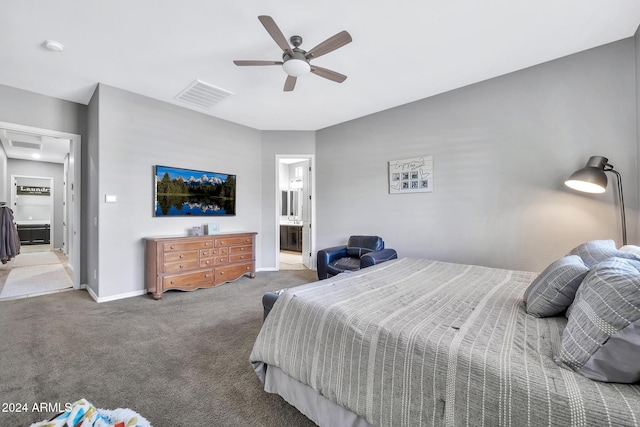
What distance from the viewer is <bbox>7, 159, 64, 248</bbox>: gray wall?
7488 mm

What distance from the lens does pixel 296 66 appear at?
2498mm

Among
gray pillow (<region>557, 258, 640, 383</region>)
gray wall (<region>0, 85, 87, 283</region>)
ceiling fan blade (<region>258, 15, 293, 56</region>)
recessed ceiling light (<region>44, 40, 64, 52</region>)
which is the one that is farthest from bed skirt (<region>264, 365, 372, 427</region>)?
gray wall (<region>0, 85, 87, 283</region>)

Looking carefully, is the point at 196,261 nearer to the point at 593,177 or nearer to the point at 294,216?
the point at 593,177

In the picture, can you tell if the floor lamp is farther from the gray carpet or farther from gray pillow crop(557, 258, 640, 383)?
the gray carpet

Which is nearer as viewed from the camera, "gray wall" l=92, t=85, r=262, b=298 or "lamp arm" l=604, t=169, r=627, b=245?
"lamp arm" l=604, t=169, r=627, b=245

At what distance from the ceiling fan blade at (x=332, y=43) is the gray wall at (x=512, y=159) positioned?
7.02ft

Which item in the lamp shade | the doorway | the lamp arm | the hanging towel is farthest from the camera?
the doorway

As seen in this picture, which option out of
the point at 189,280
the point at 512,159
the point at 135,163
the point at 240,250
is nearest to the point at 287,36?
the point at 135,163

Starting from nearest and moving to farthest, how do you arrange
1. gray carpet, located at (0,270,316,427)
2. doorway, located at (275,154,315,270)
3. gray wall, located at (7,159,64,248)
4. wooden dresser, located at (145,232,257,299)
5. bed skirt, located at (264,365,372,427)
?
bed skirt, located at (264,365,372,427) → gray carpet, located at (0,270,316,427) → wooden dresser, located at (145,232,257,299) → doorway, located at (275,154,315,270) → gray wall, located at (7,159,64,248)

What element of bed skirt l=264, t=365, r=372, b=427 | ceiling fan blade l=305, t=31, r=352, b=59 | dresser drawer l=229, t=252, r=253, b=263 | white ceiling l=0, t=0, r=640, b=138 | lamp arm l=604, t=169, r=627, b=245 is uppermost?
white ceiling l=0, t=0, r=640, b=138

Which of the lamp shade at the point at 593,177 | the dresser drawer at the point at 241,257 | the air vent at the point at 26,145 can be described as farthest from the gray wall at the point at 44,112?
the lamp shade at the point at 593,177

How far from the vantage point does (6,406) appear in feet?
5.19

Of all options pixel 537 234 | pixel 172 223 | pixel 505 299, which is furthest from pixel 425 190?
pixel 172 223

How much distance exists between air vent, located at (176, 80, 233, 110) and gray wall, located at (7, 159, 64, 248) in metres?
7.06
